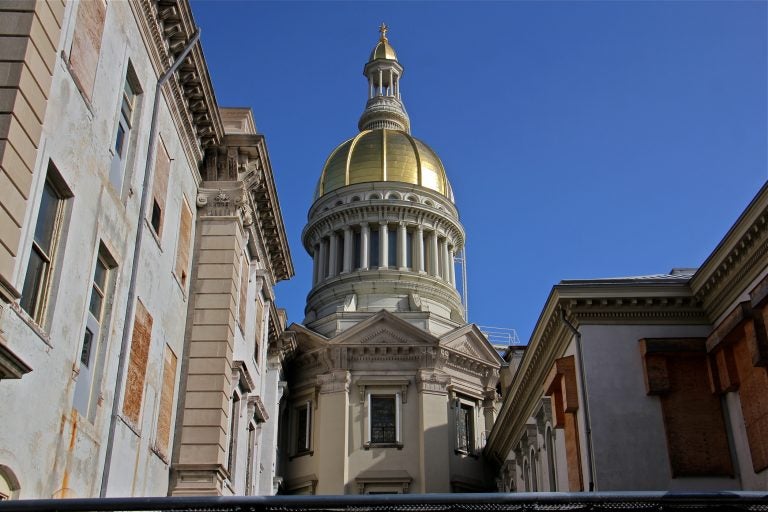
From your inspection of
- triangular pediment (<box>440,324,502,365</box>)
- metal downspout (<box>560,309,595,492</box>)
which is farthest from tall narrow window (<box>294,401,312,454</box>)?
metal downspout (<box>560,309,595,492</box>)

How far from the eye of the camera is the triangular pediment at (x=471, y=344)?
141 feet

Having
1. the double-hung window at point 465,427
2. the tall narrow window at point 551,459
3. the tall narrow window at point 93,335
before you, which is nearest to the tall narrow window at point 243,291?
the tall narrow window at point 93,335

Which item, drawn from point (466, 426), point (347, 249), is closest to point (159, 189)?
point (466, 426)

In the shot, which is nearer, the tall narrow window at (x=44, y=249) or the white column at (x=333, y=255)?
the tall narrow window at (x=44, y=249)

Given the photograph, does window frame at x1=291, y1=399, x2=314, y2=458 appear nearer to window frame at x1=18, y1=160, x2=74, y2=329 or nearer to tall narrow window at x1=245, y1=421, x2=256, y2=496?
tall narrow window at x1=245, y1=421, x2=256, y2=496

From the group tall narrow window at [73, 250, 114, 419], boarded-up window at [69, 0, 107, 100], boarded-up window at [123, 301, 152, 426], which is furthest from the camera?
boarded-up window at [123, 301, 152, 426]

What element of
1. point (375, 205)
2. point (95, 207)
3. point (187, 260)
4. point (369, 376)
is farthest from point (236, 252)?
point (375, 205)

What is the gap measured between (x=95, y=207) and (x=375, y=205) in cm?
3373

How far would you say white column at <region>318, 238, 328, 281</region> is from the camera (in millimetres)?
50812

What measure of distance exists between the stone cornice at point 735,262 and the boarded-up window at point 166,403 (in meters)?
14.1

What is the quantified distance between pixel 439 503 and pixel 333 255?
40997 millimetres

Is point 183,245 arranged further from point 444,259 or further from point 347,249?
point 444,259

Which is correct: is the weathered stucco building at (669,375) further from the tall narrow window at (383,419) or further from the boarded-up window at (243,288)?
the tall narrow window at (383,419)

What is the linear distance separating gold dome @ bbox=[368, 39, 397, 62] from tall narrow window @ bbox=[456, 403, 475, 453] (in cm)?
2859
